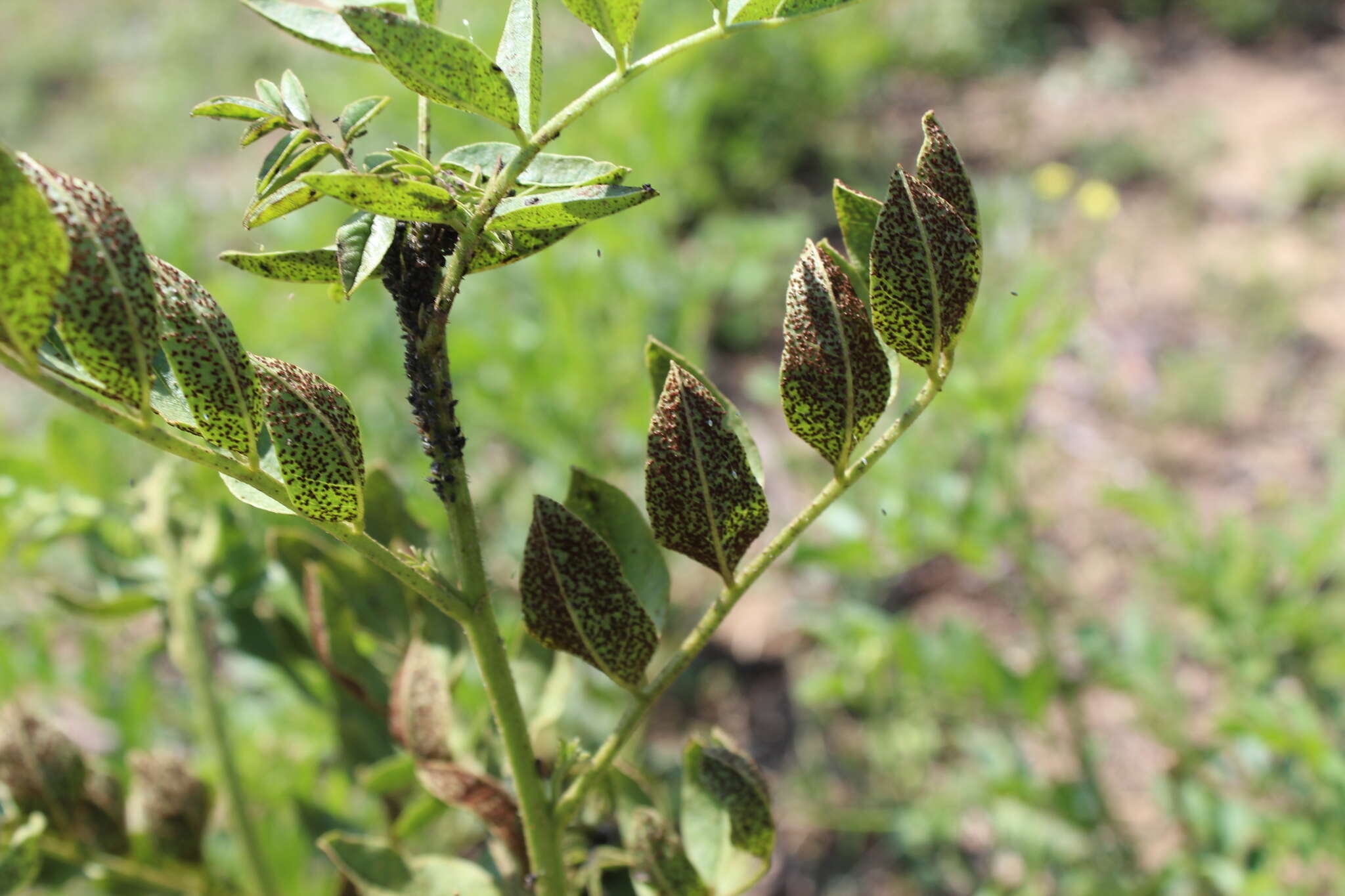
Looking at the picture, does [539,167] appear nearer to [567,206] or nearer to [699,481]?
[567,206]

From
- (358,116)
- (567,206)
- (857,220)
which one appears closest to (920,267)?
(857,220)

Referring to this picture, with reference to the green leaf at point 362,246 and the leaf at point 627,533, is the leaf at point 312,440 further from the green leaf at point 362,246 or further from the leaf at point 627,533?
the leaf at point 627,533

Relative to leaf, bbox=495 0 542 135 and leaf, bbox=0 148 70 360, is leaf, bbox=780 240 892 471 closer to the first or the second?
leaf, bbox=495 0 542 135

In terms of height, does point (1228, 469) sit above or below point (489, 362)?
below

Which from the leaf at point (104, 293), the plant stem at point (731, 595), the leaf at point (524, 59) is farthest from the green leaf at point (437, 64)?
the plant stem at point (731, 595)

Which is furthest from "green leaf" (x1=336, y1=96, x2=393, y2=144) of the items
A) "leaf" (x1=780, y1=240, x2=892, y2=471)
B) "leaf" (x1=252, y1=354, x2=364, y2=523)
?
"leaf" (x1=780, y1=240, x2=892, y2=471)

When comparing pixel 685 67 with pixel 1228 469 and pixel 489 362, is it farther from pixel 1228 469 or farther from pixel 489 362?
pixel 1228 469

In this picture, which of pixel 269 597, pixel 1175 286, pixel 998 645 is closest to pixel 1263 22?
pixel 1175 286
